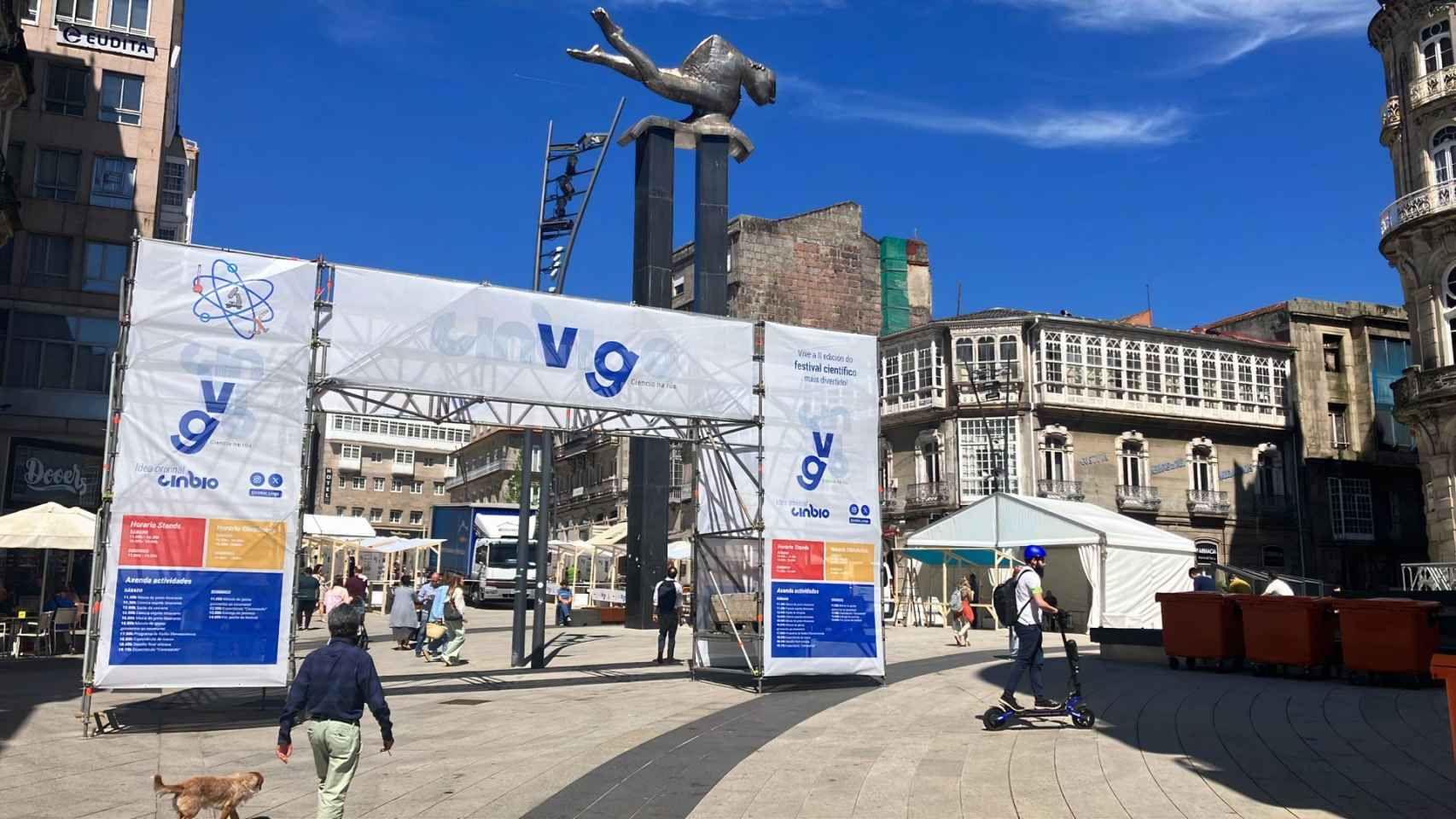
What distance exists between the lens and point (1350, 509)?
4841 centimetres

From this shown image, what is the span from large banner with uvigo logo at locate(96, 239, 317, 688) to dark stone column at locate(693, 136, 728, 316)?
16.1m

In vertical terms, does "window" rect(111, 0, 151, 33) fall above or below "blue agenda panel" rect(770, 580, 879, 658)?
above

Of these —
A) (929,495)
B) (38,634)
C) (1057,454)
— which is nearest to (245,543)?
(38,634)

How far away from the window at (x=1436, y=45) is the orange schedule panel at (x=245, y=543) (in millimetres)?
37225

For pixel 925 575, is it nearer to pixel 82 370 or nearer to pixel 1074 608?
pixel 1074 608

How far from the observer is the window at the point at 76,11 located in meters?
34.5

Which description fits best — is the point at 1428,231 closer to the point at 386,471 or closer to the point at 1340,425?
the point at 1340,425

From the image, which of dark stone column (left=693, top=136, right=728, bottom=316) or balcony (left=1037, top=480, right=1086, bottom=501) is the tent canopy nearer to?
dark stone column (left=693, top=136, right=728, bottom=316)

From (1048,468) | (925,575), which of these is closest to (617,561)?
(925,575)

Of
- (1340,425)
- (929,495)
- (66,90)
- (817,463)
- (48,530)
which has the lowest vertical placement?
(48,530)

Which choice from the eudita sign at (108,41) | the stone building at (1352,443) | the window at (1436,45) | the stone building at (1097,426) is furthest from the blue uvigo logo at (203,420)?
the stone building at (1352,443)

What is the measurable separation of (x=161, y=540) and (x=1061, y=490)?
122 ft

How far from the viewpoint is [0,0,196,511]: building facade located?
106ft

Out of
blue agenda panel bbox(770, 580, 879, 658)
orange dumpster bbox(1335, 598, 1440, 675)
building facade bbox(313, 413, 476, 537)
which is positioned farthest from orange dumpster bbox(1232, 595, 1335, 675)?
building facade bbox(313, 413, 476, 537)
